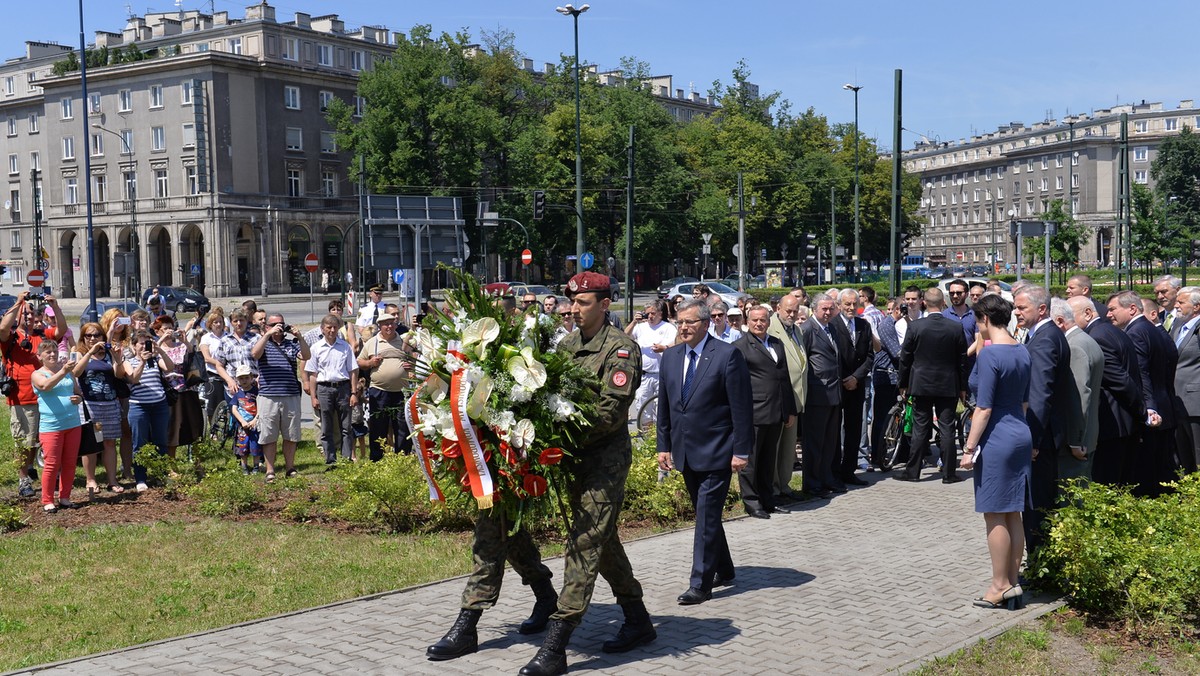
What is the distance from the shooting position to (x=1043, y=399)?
7480 mm

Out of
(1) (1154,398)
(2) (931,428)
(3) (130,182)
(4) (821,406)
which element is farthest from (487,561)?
(3) (130,182)

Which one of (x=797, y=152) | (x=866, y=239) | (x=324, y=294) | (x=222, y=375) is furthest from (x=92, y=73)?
(x=222, y=375)

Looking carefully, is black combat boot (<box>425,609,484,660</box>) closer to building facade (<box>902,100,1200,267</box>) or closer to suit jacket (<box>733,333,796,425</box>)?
suit jacket (<box>733,333,796,425</box>)

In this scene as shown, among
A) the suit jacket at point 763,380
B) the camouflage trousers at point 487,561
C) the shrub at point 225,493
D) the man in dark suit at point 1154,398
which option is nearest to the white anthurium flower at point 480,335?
the camouflage trousers at point 487,561

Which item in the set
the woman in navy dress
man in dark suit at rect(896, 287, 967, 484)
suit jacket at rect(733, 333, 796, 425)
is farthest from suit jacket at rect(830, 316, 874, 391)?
the woman in navy dress

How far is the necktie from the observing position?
25.5 feet

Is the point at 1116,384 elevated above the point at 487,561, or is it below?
above

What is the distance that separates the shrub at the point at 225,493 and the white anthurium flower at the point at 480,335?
17.7ft

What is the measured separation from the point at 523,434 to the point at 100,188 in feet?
271

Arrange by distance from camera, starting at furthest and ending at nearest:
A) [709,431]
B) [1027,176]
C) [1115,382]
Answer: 1. [1027,176]
2. [1115,382]
3. [709,431]

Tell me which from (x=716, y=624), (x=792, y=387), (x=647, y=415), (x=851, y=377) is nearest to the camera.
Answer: (x=716, y=624)

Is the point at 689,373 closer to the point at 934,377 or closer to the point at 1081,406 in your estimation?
the point at 1081,406

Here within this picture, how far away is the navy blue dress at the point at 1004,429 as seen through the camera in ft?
23.1

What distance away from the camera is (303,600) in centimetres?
764
